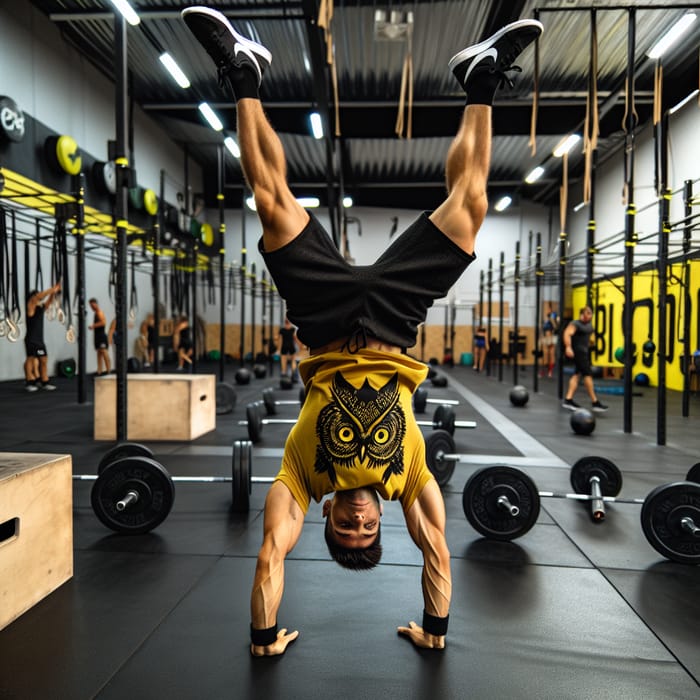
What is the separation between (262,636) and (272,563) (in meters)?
0.21

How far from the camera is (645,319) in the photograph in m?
9.49

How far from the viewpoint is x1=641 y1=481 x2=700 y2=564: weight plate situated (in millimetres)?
2029

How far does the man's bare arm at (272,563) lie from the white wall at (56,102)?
197 inches

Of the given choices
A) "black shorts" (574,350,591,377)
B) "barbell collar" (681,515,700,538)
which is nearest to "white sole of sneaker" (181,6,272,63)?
"barbell collar" (681,515,700,538)

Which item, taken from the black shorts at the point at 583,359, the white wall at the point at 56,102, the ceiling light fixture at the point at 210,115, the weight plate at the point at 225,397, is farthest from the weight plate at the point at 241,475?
the ceiling light fixture at the point at 210,115

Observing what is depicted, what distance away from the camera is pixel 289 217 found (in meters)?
1.38

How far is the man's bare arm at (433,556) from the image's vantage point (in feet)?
4.85

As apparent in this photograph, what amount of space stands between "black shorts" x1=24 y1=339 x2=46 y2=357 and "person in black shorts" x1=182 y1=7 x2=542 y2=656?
6274mm

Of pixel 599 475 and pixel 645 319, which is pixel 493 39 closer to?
pixel 599 475

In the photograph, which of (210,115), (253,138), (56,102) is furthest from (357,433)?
(56,102)

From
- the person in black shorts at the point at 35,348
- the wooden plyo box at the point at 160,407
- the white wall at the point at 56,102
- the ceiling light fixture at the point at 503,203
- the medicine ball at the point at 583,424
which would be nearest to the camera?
the wooden plyo box at the point at 160,407

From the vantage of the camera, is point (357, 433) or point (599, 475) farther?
point (599, 475)

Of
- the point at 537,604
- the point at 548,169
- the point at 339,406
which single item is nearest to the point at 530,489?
the point at 537,604

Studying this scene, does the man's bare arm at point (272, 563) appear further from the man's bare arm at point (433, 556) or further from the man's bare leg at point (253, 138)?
the man's bare leg at point (253, 138)
